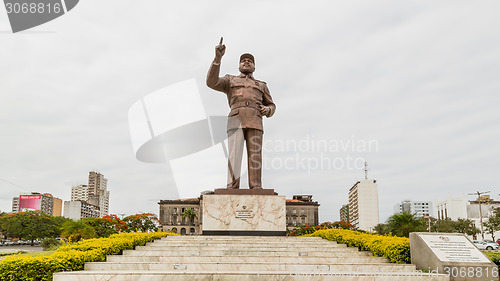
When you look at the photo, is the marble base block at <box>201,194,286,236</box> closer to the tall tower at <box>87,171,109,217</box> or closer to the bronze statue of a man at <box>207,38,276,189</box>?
the bronze statue of a man at <box>207,38,276,189</box>

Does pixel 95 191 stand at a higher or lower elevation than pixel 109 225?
higher

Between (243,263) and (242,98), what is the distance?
17.9ft

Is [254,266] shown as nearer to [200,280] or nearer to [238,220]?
[200,280]

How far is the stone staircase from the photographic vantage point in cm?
610

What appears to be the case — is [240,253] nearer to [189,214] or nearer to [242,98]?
[242,98]

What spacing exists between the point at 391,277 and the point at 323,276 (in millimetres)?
1058

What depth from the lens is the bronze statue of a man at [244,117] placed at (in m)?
11.3

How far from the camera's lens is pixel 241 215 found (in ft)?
35.6

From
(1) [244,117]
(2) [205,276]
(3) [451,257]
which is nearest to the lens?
(2) [205,276]

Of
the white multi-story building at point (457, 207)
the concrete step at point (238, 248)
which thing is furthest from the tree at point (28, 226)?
the white multi-story building at point (457, 207)

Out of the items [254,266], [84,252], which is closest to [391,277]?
[254,266]

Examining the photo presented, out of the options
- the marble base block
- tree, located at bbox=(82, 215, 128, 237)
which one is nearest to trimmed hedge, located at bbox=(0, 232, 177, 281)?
the marble base block

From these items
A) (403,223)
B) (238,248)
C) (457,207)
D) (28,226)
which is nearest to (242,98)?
(238,248)

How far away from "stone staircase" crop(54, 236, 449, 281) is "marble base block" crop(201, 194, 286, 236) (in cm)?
73
